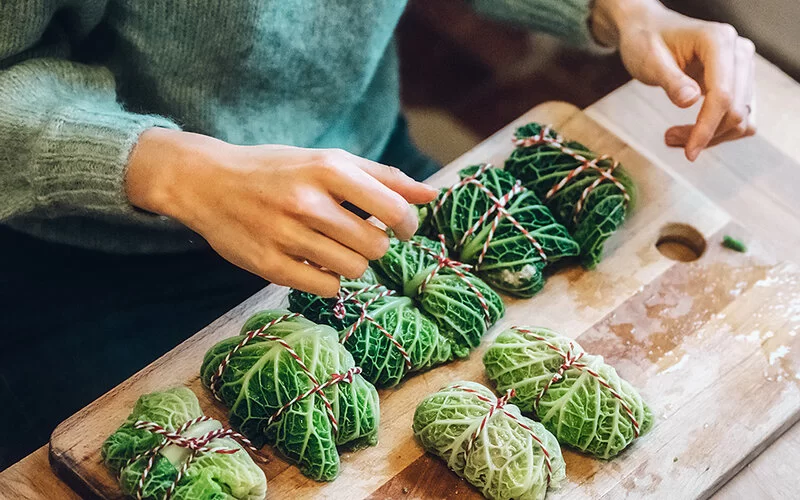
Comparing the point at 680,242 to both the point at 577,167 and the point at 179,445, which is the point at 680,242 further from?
the point at 179,445

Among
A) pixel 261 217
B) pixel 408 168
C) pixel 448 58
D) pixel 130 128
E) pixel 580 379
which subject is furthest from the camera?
pixel 448 58

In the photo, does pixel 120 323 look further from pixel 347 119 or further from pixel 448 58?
pixel 448 58

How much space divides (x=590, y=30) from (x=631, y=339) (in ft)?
2.64

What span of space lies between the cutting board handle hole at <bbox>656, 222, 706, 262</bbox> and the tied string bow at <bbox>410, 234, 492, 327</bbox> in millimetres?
518

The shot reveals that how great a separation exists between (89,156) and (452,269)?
0.77 metres

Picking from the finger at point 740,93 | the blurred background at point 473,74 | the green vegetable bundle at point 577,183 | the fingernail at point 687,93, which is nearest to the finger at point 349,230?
the green vegetable bundle at point 577,183

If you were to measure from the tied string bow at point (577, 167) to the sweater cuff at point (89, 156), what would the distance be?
0.92 metres

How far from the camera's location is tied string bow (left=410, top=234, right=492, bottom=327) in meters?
1.82

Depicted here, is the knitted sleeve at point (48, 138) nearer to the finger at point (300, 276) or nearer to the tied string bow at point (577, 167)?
the finger at point (300, 276)

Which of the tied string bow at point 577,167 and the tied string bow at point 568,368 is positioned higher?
the tied string bow at point 577,167

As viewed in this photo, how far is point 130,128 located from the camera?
61.7 inches

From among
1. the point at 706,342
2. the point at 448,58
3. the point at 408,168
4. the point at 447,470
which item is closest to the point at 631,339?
the point at 706,342

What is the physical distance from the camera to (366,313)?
68.7 inches

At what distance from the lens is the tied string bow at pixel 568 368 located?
167 centimetres
